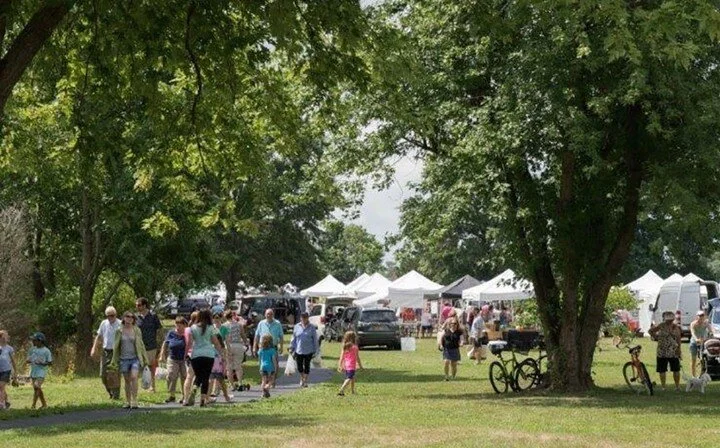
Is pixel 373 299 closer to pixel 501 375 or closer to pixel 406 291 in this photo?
pixel 406 291

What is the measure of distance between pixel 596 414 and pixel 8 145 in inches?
385

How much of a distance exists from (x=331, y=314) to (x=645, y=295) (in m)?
15.8

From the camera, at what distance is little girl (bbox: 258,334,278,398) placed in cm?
2530

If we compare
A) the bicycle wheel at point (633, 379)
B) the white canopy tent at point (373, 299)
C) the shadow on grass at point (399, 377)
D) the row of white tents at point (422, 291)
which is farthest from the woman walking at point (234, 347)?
the white canopy tent at point (373, 299)

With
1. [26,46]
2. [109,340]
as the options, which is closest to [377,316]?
[109,340]

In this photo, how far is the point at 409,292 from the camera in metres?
64.7

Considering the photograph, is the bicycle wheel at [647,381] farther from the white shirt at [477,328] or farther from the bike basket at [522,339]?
the white shirt at [477,328]

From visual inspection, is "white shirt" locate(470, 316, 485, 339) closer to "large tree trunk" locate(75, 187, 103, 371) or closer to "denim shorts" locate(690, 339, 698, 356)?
"denim shorts" locate(690, 339, 698, 356)

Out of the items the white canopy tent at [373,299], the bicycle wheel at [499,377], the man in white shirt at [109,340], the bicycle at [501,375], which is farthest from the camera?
the white canopy tent at [373,299]

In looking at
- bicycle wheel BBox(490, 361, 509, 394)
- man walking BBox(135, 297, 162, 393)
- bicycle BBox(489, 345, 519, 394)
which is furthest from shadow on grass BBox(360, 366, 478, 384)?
man walking BBox(135, 297, 162, 393)

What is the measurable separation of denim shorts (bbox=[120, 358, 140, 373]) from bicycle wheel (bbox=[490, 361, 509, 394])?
7.61 meters

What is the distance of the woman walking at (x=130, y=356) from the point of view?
22.0 m

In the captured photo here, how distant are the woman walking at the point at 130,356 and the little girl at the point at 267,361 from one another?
3169 mm

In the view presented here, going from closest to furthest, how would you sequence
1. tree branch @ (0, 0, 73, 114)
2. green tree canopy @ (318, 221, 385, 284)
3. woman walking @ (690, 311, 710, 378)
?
tree branch @ (0, 0, 73, 114), woman walking @ (690, 311, 710, 378), green tree canopy @ (318, 221, 385, 284)
